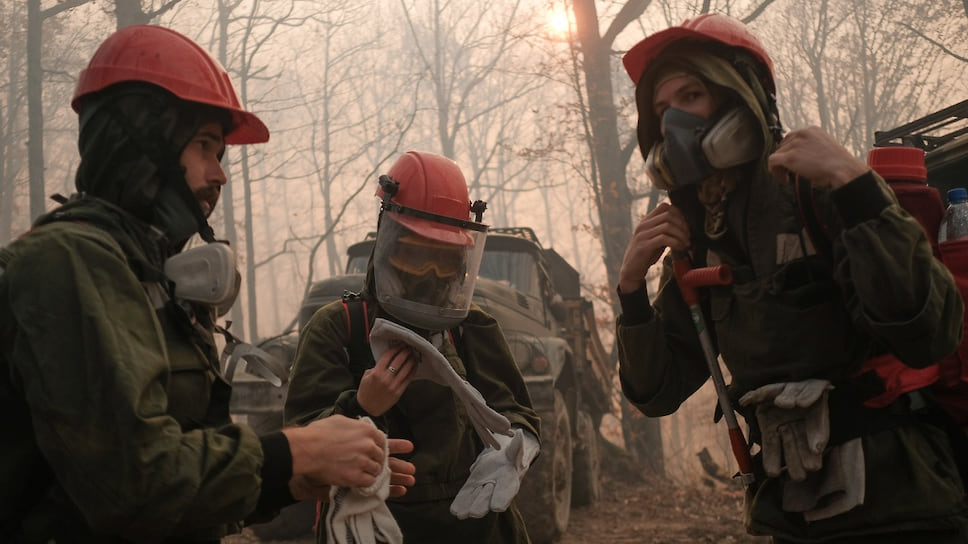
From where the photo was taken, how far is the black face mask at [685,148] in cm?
243

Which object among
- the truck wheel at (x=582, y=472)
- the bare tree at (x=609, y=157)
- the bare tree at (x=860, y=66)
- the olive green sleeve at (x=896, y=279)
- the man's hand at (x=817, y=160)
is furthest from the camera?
the bare tree at (x=860, y=66)

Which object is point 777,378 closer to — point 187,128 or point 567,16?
point 187,128

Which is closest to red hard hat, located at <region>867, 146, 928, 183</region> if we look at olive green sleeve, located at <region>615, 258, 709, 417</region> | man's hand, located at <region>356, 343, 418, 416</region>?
olive green sleeve, located at <region>615, 258, 709, 417</region>

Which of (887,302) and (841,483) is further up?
(887,302)

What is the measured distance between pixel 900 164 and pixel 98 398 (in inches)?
90.5

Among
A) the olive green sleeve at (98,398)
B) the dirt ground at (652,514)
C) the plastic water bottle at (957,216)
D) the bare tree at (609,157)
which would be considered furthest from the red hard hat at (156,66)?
the bare tree at (609,157)

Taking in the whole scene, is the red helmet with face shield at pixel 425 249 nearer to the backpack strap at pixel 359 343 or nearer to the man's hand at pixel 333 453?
the backpack strap at pixel 359 343

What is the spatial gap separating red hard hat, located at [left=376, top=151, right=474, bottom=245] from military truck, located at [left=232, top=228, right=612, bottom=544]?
2.61m

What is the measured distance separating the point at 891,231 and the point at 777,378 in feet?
1.72

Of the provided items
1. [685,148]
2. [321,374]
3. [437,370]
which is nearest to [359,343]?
[321,374]

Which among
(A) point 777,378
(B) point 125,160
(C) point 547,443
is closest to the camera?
(B) point 125,160

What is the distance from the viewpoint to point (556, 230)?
6009cm

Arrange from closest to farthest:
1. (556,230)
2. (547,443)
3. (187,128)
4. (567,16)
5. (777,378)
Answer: (187,128)
(777,378)
(547,443)
(567,16)
(556,230)

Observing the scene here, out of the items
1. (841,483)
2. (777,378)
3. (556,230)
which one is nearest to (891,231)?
(777,378)
